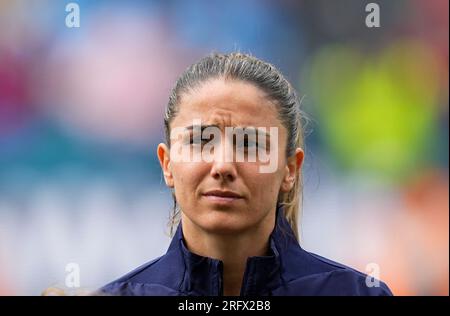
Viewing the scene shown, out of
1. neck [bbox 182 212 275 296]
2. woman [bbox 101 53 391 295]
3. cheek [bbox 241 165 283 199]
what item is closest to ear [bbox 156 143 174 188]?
woman [bbox 101 53 391 295]

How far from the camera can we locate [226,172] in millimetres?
1420

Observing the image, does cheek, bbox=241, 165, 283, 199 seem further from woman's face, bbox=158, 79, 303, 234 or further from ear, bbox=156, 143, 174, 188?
ear, bbox=156, 143, 174, 188

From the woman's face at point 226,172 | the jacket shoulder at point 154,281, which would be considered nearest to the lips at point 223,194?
the woman's face at point 226,172

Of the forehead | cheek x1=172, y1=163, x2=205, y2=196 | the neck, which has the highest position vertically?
the forehead

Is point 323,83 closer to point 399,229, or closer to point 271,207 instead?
point 399,229

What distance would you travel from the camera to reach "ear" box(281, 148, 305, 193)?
1.60 m

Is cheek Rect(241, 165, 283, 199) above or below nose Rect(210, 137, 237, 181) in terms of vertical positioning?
below

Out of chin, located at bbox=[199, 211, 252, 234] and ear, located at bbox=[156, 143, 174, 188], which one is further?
ear, located at bbox=[156, 143, 174, 188]

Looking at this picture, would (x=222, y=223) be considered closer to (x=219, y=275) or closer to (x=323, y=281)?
(x=219, y=275)

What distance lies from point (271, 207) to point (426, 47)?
6.11 feet

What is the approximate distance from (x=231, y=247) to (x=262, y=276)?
0.11 metres

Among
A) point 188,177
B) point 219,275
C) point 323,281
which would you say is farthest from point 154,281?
point 323,281

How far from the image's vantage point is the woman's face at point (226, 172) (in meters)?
1.42

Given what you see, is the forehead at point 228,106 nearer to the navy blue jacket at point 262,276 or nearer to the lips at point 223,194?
the lips at point 223,194
